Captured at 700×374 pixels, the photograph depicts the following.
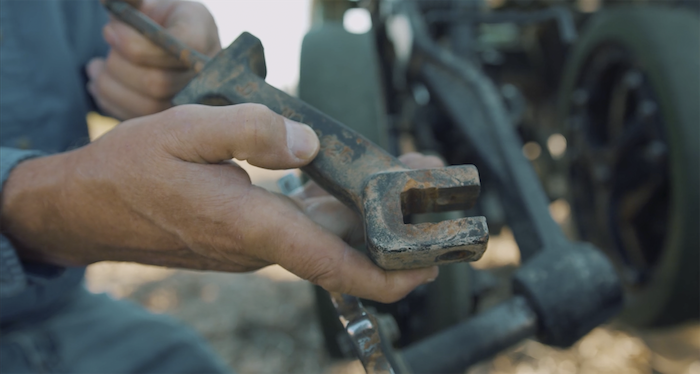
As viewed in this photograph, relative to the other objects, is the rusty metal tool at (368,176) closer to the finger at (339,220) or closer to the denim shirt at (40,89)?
the finger at (339,220)

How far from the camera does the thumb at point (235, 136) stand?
61 cm

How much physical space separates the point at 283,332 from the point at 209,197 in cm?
151

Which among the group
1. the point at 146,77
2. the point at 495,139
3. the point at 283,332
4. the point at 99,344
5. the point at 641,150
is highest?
the point at 146,77

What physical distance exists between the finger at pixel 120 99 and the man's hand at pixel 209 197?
289mm

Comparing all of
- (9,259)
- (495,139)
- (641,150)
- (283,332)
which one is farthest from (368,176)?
(283,332)

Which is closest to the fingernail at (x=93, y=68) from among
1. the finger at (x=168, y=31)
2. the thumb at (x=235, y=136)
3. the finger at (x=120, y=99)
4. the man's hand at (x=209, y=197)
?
the finger at (x=120, y=99)

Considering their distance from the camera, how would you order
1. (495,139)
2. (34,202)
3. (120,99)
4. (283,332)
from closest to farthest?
(34,202) < (120,99) < (495,139) < (283,332)

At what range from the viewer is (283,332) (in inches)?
79.5

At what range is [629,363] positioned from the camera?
172cm

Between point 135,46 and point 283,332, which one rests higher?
point 135,46

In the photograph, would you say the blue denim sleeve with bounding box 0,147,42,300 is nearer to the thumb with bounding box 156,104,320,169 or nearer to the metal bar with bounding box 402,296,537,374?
the thumb with bounding box 156,104,320,169

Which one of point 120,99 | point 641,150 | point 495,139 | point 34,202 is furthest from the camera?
point 641,150

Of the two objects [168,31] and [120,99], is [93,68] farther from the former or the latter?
[168,31]

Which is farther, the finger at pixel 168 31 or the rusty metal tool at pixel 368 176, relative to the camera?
the finger at pixel 168 31
